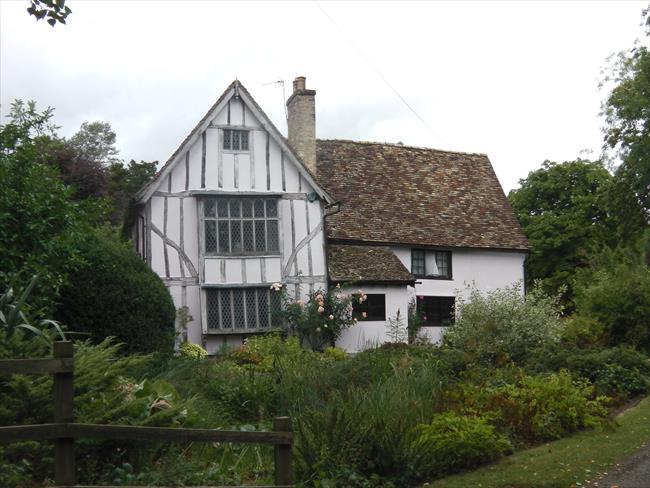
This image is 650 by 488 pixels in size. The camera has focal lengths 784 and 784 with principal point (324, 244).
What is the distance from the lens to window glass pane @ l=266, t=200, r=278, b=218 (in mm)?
21906

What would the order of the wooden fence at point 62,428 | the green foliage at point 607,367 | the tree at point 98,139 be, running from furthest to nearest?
the tree at point 98,139 < the green foliage at point 607,367 < the wooden fence at point 62,428

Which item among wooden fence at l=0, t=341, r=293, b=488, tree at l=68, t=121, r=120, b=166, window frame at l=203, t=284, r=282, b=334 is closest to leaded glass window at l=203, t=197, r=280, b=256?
window frame at l=203, t=284, r=282, b=334

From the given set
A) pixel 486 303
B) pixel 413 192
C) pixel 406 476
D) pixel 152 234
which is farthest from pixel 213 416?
pixel 413 192

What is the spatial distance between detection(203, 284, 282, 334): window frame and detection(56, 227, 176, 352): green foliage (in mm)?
3279

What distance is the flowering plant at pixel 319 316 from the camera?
69.0ft

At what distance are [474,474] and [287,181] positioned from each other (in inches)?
582

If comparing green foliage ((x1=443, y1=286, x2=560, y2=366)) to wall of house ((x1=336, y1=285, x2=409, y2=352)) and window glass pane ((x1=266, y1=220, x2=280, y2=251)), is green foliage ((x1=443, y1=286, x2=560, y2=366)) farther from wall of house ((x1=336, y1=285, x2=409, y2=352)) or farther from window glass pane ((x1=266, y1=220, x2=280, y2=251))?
window glass pane ((x1=266, y1=220, x2=280, y2=251))

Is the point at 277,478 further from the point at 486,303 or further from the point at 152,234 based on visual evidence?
the point at 152,234

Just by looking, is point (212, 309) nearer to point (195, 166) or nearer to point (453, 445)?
point (195, 166)

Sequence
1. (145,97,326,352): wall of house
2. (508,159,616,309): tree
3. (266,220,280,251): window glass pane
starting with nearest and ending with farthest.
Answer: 1. (145,97,326,352): wall of house
2. (266,220,280,251): window glass pane
3. (508,159,616,309): tree

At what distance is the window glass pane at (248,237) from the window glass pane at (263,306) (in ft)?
3.86

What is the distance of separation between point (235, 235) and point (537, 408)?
13.0 meters

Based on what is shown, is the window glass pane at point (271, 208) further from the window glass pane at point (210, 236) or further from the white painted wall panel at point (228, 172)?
the window glass pane at point (210, 236)

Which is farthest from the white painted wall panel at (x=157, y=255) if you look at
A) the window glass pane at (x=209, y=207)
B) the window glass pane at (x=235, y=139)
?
the window glass pane at (x=235, y=139)
